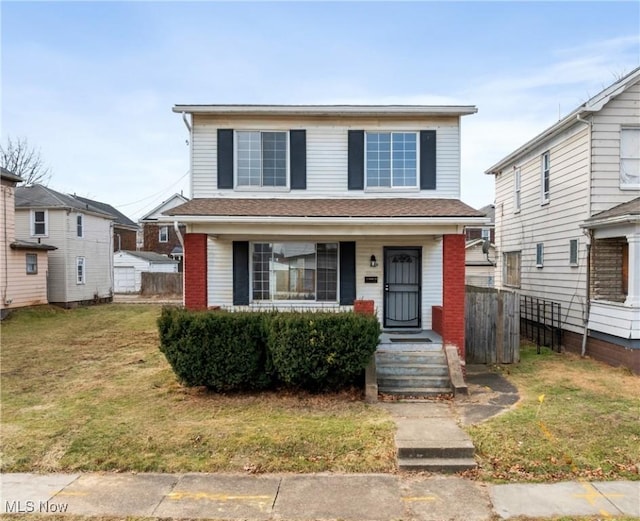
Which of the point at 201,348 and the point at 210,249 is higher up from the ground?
the point at 210,249

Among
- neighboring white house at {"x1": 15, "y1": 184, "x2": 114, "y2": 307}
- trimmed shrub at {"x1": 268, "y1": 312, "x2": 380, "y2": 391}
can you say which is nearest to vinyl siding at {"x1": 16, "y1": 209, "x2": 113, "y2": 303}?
neighboring white house at {"x1": 15, "y1": 184, "x2": 114, "y2": 307}

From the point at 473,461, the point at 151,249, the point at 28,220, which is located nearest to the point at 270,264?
the point at 473,461

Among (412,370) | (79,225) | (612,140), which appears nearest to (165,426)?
(412,370)

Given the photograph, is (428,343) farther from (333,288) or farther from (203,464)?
(203,464)

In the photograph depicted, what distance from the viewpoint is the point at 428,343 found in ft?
30.6

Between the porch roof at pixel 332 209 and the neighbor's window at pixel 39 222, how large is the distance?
1644 centimetres

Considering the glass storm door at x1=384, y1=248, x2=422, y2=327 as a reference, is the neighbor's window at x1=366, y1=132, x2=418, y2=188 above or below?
above

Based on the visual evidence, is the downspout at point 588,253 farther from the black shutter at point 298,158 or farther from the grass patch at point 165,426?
the grass patch at point 165,426

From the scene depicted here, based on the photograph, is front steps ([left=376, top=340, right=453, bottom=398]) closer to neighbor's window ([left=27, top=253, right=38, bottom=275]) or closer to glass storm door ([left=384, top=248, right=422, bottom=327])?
glass storm door ([left=384, top=248, right=422, bottom=327])

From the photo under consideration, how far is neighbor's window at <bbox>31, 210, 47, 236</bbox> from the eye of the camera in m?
22.7

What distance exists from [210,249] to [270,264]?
155cm

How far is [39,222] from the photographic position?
74.7 ft

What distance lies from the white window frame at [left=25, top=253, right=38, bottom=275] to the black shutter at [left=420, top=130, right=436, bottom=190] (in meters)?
18.7

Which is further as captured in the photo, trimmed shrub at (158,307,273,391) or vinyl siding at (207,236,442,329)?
vinyl siding at (207,236,442,329)
